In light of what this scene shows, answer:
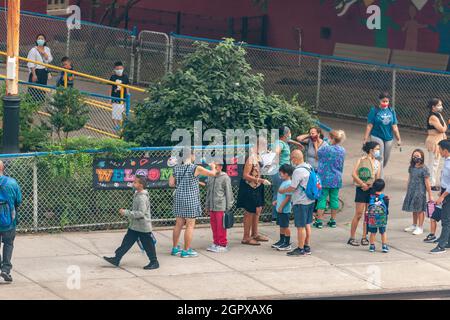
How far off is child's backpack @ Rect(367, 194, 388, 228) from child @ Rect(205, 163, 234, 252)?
2.02 m

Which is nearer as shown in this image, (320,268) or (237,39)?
(320,268)

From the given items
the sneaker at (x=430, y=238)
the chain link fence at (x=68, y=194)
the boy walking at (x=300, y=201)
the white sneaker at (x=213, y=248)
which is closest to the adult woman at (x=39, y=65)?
the chain link fence at (x=68, y=194)

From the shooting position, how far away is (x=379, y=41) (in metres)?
31.7

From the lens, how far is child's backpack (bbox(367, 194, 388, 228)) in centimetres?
1463

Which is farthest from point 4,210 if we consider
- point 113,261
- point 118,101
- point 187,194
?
point 118,101

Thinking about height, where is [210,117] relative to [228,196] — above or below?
above

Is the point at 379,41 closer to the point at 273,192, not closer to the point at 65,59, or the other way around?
the point at 65,59

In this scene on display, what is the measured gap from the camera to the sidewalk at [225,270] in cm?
1260

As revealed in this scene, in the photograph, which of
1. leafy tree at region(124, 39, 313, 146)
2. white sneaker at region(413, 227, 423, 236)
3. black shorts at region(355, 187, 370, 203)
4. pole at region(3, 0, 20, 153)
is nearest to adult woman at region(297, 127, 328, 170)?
leafy tree at region(124, 39, 313, 146)

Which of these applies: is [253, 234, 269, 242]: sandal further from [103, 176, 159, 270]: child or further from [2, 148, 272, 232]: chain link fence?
[103, 176, 159, 270]: child

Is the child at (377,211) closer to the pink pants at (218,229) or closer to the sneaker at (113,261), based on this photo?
the pink pants at (218,229)
